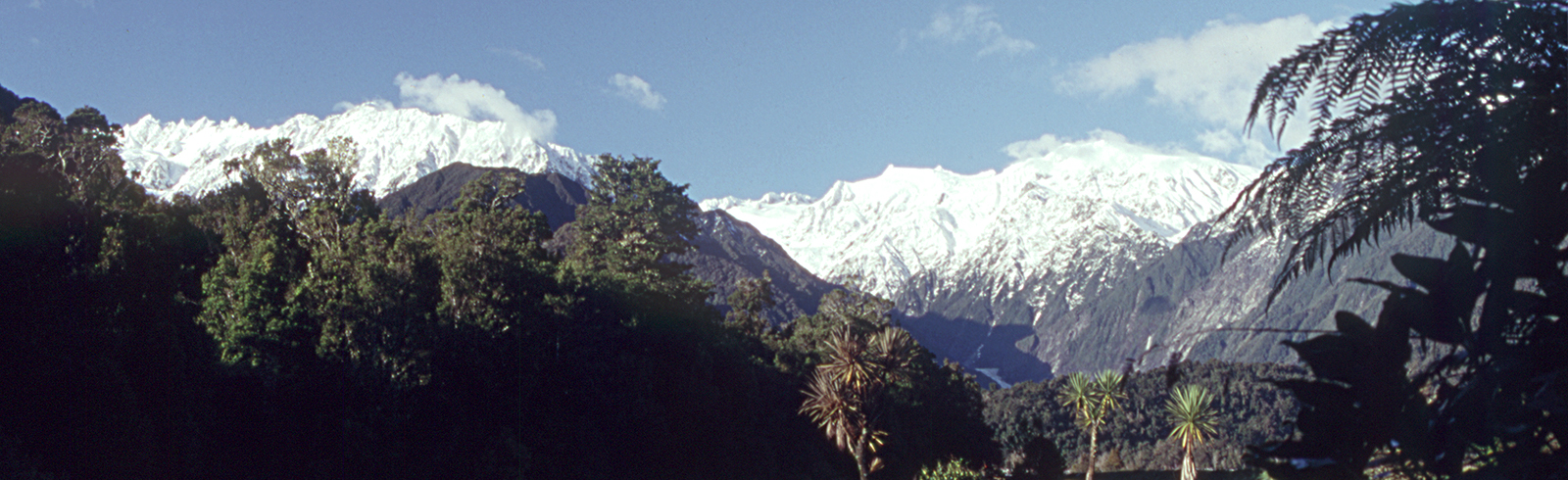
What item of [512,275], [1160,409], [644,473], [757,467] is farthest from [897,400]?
[1160,409]

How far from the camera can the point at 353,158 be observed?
37.3 meters

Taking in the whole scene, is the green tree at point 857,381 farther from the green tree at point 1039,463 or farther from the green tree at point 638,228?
the green tree at point 1039,463

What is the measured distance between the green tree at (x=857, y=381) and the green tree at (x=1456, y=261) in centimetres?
3179

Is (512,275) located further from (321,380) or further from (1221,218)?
(1221,218)

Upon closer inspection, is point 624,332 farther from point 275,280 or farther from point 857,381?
point 275,280

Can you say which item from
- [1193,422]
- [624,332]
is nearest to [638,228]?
[624,332]

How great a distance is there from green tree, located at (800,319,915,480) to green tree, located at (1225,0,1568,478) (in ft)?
104

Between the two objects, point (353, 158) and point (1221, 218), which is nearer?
point (1221, 218)

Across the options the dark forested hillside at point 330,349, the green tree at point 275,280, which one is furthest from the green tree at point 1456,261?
the green tree at point 275,280

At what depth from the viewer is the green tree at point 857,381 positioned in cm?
3506

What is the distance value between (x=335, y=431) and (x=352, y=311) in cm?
296

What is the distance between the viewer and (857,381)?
35.2m

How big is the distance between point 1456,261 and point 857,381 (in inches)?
1299

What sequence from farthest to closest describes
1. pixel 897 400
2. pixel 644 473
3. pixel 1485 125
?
pixel 897 400
pixel 644 473
pixel 1485 125
